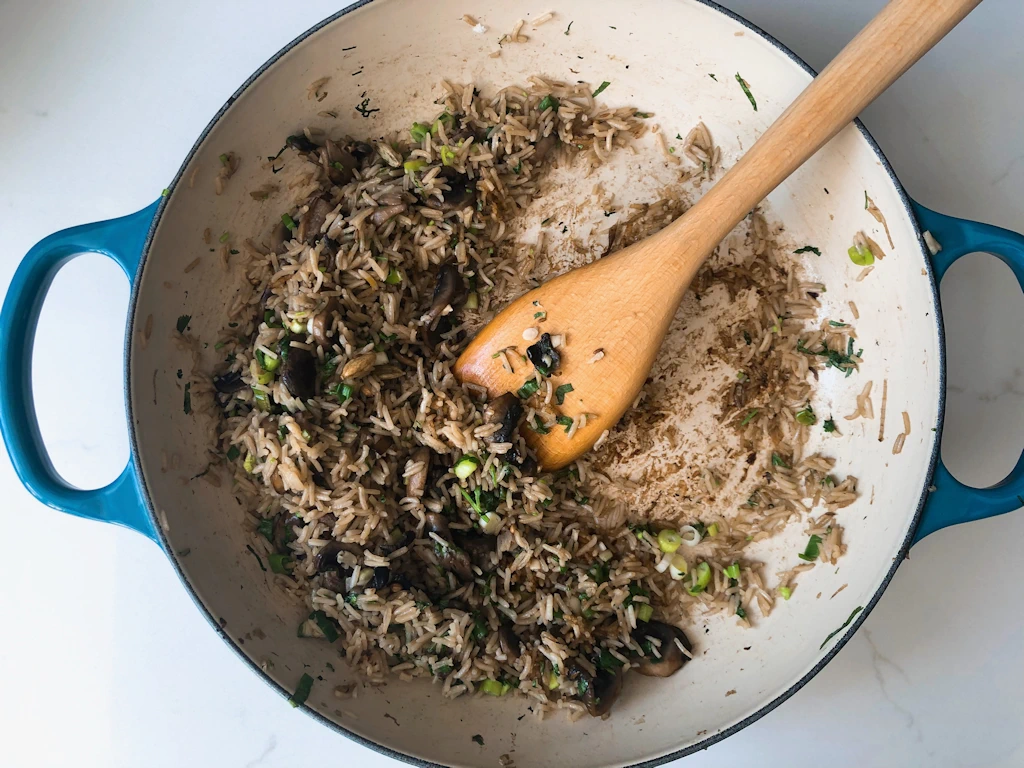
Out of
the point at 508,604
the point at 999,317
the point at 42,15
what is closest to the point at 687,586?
the point at 508,604

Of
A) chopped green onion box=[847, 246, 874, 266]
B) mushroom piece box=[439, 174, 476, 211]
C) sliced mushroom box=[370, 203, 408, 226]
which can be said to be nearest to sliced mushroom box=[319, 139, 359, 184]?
sliced mushroom box=[370, 203, 408, 226]

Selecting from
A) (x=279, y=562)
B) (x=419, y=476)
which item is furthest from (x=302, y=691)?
(x=419, y=476)

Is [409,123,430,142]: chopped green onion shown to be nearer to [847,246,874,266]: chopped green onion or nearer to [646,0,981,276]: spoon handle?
[646,0,981,276]: spoon handle

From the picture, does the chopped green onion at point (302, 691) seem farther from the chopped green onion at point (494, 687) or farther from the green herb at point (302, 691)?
the chopped green onion at point (494, 687)

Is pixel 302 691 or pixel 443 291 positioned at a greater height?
pixel 443 291

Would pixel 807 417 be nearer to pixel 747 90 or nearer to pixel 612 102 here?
pixel 747 90

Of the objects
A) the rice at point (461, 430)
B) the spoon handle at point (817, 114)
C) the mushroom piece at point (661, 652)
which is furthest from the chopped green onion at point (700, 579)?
the spoon handle at point (817, 114)
